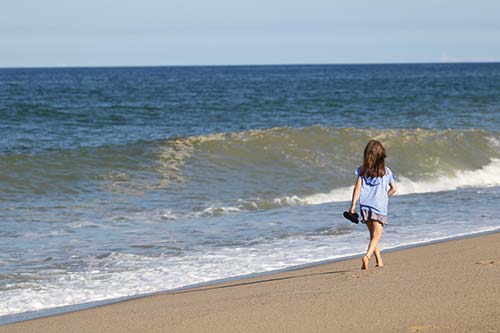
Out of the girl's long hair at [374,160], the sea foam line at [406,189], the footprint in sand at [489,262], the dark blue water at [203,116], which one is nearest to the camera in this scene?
the footprint in sand at [489,262]

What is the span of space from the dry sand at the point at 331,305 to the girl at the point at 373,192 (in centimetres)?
35

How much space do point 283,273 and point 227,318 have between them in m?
2.39

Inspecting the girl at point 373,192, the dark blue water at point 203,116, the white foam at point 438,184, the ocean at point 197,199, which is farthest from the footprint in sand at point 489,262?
the dark blue water at point 203,116

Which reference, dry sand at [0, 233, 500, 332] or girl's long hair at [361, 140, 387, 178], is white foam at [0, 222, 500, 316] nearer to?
dry sand at [0, 233, 500, 332]

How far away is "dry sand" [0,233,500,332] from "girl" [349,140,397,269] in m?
0.35

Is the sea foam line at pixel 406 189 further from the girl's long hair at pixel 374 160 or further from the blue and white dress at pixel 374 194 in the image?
the girl's long hair at pixel 374 160

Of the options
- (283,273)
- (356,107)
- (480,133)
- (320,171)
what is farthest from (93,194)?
(356,107)

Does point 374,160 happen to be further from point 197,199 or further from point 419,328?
point 197,199

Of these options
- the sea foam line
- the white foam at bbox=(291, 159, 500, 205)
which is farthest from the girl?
the white foam at bbox=(291, 159, 500, 205)

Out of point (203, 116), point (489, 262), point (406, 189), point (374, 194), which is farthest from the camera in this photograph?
point (203, 116)

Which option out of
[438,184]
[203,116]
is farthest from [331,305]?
[203,116]

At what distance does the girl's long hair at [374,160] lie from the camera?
7867mm

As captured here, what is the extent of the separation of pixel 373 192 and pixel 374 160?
354mm

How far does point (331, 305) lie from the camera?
254 inches
